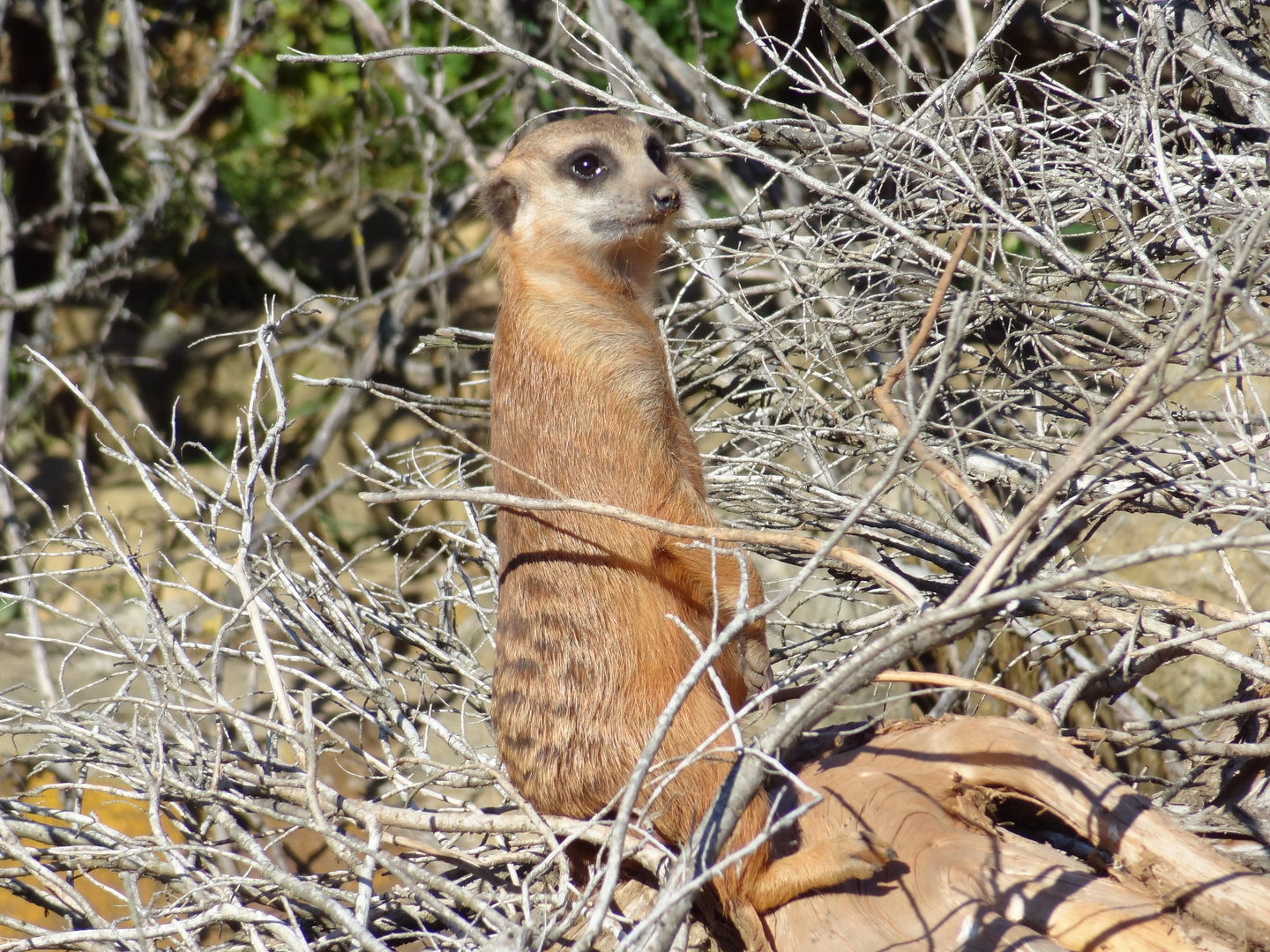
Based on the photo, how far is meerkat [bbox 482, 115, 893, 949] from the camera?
2.51m

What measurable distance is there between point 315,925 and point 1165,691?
449 cm

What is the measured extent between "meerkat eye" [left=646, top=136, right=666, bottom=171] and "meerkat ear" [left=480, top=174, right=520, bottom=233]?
51cm

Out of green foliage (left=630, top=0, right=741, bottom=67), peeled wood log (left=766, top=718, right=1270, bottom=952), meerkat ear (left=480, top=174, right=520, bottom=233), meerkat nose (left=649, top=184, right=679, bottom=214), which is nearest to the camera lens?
peeled wood log (left=766, top=718, right=1270, bottom=952)

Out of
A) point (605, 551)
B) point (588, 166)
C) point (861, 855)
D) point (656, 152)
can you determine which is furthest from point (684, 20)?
point (861, 855)

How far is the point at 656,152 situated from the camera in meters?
3.74

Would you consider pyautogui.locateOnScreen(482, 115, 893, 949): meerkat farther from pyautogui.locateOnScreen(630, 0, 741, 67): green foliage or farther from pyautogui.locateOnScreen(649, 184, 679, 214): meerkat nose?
pyautogui.locateOnScreen(630, 0, 741, 67): green foliage

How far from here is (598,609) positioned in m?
2.74

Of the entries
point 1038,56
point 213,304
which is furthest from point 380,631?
point 213,304

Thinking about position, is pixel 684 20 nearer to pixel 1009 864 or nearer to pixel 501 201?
pixel 501 201

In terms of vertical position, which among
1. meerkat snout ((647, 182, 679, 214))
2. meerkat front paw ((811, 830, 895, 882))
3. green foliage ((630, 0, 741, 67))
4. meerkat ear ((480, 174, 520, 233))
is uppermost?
green foliage ((630, 0, 741, 67))

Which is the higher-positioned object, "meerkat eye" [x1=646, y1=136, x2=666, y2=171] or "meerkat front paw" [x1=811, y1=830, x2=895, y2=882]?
"meerkat eye" [x1=646, y1=136, x2=666, y2=171]

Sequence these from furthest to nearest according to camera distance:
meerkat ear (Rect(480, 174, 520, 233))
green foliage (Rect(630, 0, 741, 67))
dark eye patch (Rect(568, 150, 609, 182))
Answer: green foliage (Rect(630, 0, 741, 67)) < meerkat ear (Rect(480, 174, 520, 233)) < dark eye patch (Rect(568, 150, 609, 182))

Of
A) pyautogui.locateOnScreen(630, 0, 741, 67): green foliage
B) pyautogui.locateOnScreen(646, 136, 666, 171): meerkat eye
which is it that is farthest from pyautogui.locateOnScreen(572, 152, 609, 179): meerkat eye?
pyautogui.locateOnScreen(630, 0, 741, 67): green foliage

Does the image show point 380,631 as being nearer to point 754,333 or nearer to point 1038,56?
point 754,333
